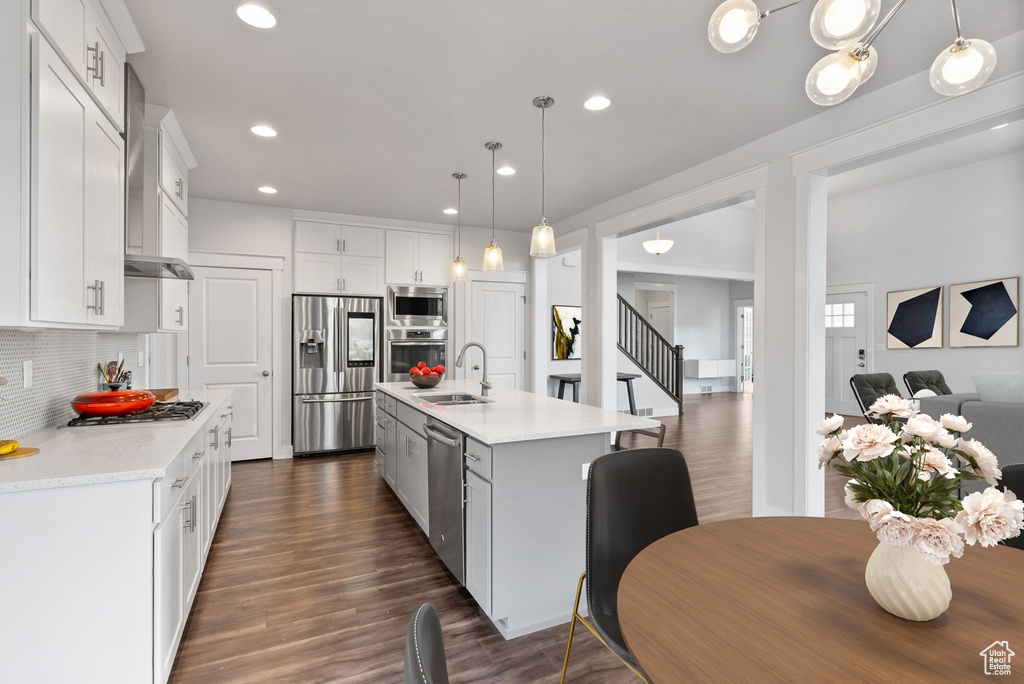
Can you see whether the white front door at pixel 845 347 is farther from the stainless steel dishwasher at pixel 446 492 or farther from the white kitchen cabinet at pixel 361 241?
the stainless steel dishwasher at pixel 446 492

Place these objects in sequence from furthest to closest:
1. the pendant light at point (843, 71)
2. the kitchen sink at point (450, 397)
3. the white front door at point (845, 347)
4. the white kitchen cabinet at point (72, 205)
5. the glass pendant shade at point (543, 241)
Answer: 1. the white front door at point (845, 347)
2. the kitchen sink at point (450, 397)
3. the glass pendant shade at point (543, 241)
4. the white kitchen cabinet at point (72, 205)
5. the pendant light at point (843, 71)

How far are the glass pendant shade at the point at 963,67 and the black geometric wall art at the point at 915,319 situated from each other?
260 inches

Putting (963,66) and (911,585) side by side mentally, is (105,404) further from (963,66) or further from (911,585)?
(963,66)

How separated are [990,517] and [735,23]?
3.89 ft

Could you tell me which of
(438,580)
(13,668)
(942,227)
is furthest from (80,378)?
(942,227)

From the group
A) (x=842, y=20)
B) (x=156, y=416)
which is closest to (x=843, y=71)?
(x=842, y=20)

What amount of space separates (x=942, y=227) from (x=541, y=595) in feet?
24.3

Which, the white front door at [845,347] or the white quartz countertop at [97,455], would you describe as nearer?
the white quartz countertop at [97,455]

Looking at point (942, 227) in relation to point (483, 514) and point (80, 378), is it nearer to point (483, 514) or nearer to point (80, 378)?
point (483, 514)

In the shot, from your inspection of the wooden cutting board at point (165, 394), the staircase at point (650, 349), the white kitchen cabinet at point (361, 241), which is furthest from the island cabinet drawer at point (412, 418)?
the staircase at point (650, 349)

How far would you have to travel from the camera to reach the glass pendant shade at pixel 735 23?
1.20 m

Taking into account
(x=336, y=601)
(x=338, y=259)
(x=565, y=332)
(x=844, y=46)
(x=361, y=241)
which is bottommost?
(x=336, y=601)

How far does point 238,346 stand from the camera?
16.8 ft

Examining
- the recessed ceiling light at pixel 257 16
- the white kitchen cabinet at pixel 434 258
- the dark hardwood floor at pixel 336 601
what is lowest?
the dark hardwood floor at pixel 336 601
